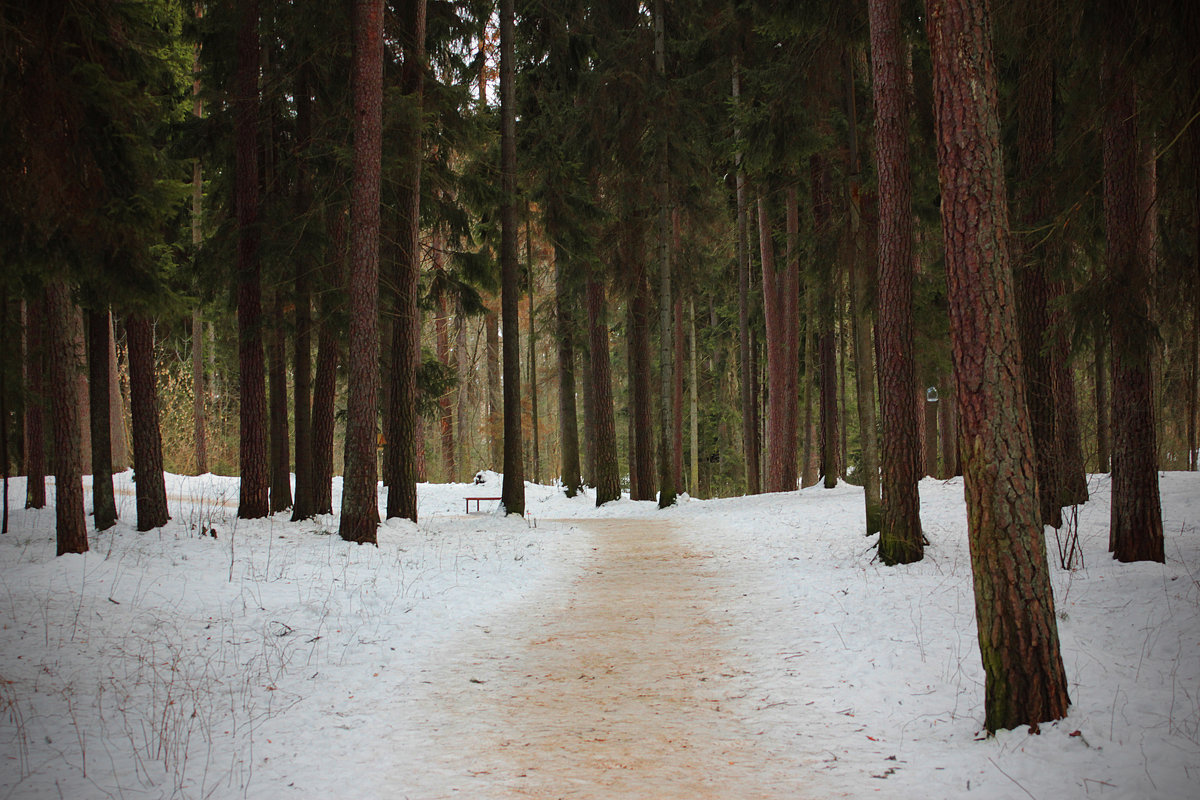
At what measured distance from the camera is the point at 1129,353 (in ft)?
23.2

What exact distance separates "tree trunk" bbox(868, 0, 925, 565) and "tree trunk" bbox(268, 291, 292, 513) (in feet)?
33.0

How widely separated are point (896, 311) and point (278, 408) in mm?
11005

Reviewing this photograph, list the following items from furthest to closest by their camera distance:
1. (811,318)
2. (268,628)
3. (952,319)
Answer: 1. (811,318)
2. (268,628)
3. (952,319)

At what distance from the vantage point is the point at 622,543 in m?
11.9

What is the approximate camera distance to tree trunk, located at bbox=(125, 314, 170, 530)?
36.8 feet

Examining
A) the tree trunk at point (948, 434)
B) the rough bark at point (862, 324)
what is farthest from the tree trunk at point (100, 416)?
the tree trunk at point (948, 434)

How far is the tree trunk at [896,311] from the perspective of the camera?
830 cm

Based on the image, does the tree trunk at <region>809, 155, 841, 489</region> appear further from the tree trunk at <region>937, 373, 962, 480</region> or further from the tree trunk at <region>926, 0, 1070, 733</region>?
the tree trunk at <region>926, 0, 1070, 733</region>

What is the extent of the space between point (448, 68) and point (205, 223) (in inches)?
249

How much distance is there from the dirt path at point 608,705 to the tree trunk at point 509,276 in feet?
21.6

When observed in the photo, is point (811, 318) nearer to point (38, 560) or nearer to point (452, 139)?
point (452, 139)

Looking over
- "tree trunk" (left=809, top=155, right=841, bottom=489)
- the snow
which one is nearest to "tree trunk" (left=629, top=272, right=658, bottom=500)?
"tree trunk" (left=809, top=155, right=841, bottom=489)

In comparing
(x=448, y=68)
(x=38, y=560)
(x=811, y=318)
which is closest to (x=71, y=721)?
(x=38, y=560)

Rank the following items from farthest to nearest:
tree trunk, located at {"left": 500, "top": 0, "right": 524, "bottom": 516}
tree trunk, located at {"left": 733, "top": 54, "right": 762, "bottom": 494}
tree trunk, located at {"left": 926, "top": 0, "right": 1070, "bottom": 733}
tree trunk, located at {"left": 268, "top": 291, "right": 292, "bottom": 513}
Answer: tree trunk, located at {"left": 733, "top": 54, "right": 762, "bottom": 494}, tree trunk, located at {"left": 500, "top": 0, "right": 524, "bottom": 516}, tree trunk, located at {"left": 268, "top": 291, "right": 292, "bottom": 513}, tree trunk, located at {"left": 926, "top": 0, "right": 1070, "bottom": 733}
